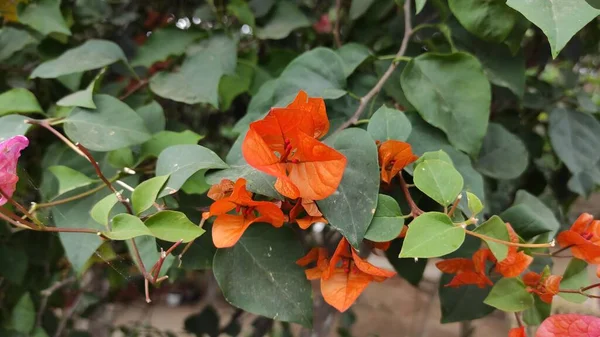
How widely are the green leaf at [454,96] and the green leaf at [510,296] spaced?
106 millimetres

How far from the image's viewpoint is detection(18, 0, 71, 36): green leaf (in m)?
0.50

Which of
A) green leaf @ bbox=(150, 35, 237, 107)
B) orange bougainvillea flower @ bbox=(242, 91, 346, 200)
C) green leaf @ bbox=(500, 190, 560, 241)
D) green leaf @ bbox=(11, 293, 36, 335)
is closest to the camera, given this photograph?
orange bougainvillea flower @ bbox=(242, 91, 346, 200)

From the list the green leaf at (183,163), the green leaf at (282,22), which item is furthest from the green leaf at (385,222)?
the green leaf at (282,22)

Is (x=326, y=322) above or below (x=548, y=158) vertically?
below

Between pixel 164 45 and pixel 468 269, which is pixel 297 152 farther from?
pixel 164 45

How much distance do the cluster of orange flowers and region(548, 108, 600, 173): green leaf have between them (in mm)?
274

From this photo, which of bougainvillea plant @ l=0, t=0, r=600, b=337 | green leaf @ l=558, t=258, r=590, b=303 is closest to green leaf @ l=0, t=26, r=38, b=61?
bougainvillea plant @ l=0, t=0, r=600, b=337

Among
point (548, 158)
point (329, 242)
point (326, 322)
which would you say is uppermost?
point (548, 158)

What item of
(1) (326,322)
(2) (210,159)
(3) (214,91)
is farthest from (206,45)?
(1) (326,322)

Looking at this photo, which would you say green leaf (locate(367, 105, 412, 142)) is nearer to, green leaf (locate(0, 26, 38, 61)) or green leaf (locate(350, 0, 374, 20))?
green leaf (locate(350, 0, 374, 20))

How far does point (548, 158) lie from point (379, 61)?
40 centimetres

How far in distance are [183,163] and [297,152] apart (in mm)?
90

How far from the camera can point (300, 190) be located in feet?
0.93

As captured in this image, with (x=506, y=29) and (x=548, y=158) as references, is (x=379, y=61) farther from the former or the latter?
(x=548, y=158)
